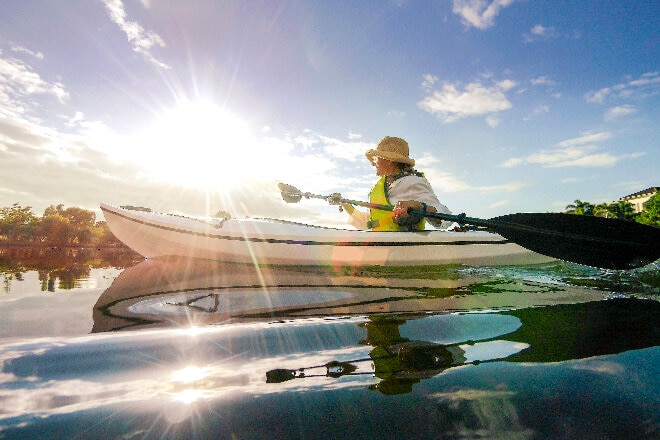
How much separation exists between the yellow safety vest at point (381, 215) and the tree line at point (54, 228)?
44762mm

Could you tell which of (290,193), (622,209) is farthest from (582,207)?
(290,193)

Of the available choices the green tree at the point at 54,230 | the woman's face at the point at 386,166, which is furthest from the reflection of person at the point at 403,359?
the green tree at the point at 54,230

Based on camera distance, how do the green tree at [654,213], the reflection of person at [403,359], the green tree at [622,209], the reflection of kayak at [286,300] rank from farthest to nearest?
the green tree at [622,209]
the green tree at [654,213]
the reflection of kayak at [286,300]
the reflection of person at [403,359]

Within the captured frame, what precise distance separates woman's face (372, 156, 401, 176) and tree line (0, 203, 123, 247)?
147ft

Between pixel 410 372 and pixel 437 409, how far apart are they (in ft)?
0.64

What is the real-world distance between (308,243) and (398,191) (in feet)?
6.30

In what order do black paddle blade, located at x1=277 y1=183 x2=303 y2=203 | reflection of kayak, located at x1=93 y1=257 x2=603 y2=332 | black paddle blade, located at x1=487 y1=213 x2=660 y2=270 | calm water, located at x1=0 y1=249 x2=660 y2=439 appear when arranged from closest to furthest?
calm water, located at x1=0 y1=249 x2=660 y2=439 < reflection of kayak, located at x1=93 y1=257 x2=603 y2=332 < black paddle blade, located at x1=487 y1=213 x2=660 y2=270 < black paddle blade, located at x1=277 y1=183 x2=303 y2=203

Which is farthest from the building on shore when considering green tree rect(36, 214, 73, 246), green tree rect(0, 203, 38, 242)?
green tree rect(0, 203, 38, 242)

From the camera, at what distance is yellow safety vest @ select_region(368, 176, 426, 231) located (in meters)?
6.76

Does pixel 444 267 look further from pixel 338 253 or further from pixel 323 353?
pixel 323 353

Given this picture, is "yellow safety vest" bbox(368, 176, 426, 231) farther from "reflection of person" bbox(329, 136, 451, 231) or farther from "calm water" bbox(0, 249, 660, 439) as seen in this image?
"calm water" bbox(0, 249, 660, 439)

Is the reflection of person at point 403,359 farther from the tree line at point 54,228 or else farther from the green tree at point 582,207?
the green tree at point 582,207

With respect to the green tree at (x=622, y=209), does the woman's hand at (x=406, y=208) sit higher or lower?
lower

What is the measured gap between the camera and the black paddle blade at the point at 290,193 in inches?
388
